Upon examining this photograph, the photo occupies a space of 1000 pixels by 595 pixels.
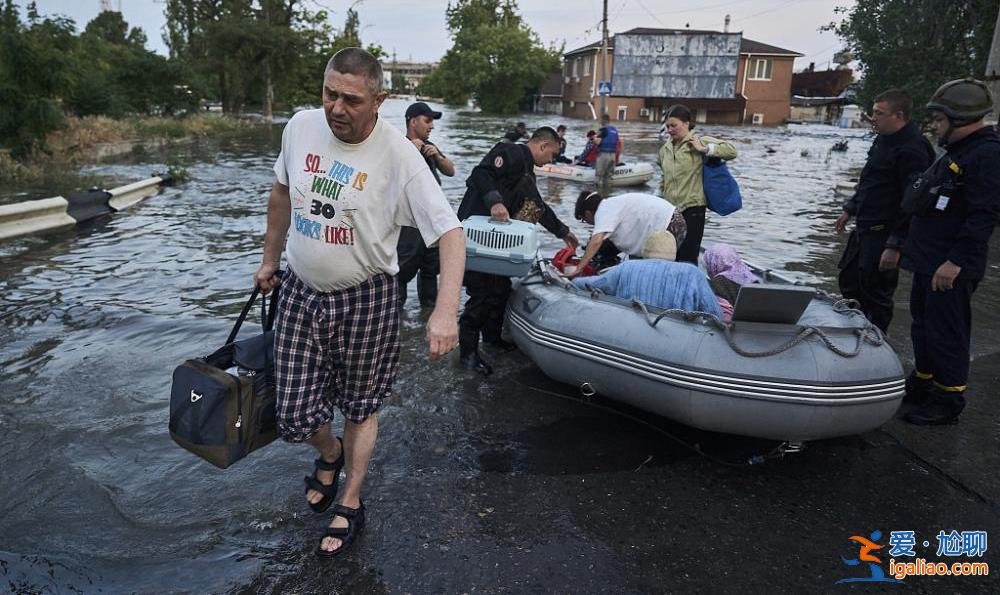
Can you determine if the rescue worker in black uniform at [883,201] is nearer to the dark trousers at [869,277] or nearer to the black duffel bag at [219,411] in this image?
the dark trousers at [869,277]

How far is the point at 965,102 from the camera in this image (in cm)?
366

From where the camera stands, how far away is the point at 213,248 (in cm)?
859

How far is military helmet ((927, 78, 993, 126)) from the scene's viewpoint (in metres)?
3.64

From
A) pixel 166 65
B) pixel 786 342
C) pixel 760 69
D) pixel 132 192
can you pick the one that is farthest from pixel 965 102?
pixel 760 69

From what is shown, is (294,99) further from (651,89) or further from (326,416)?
(326,416)

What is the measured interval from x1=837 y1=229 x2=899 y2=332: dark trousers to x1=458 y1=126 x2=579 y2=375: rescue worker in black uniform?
236 centimetres

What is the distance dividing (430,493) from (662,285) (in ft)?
6.04

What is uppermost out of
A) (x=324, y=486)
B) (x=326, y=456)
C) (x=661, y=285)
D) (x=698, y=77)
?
(x=698, y=77)

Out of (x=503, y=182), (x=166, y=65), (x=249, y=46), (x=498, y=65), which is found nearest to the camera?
(x=503, y=182)

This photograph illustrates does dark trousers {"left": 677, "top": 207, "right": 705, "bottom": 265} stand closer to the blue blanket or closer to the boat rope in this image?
the blue blanket

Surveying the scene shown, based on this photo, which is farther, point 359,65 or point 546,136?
point 546,136

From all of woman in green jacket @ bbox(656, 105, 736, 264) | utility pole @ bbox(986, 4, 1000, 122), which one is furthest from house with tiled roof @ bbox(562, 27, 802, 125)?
woman in green jacket @ bbox(656, 105, 736, 264)

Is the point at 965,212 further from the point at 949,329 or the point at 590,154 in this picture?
the point at 590,154

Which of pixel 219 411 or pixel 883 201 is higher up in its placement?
pixel 883 201
